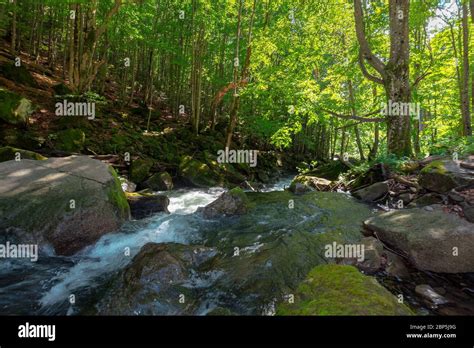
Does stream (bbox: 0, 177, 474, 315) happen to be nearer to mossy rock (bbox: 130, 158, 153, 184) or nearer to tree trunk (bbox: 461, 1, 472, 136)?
mossy rock (bbox: 130, 158, 153, 184)

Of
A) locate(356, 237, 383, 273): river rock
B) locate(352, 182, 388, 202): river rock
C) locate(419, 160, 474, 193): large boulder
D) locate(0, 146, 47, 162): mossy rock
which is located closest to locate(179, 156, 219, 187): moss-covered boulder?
locate(0, 146, 47, 162): mossy rock

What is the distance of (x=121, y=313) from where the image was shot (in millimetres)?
3912

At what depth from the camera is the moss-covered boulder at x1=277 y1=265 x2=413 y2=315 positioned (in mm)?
2969

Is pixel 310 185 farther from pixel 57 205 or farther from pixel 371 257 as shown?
pixel 57 205

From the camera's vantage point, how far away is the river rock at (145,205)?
27.7ft

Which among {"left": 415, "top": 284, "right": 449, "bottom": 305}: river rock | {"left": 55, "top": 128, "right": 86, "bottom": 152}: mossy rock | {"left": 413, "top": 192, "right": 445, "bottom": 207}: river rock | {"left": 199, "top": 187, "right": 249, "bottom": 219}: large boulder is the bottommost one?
{"left": 415, "top": 284, "right": 449, "bottom": 305}: river rock

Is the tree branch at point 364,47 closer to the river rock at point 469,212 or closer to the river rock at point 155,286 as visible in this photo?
the river rock at point 469,212

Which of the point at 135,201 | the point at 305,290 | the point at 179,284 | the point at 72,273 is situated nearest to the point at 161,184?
the point at 135,201

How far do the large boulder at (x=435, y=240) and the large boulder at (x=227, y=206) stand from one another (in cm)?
428

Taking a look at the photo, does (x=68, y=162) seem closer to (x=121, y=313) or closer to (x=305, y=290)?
→ (x=121, y=313)

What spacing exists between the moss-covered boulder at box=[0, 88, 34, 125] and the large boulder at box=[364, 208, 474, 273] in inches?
533

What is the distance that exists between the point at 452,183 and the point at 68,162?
981cm

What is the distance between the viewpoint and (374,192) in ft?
30.6
